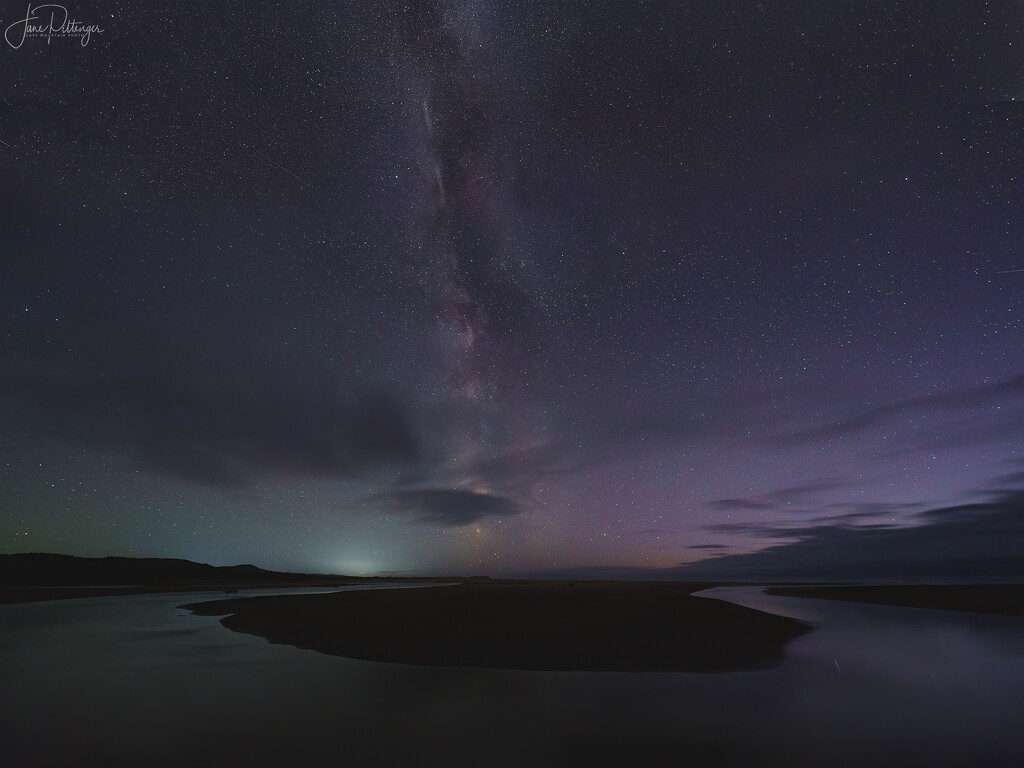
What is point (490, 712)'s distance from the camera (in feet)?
35.7

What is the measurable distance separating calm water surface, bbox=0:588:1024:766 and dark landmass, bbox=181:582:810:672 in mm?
1098

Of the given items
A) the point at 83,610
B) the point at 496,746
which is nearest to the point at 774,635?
the point at 496,746

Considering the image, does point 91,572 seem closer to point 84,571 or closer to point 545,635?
point 84,571

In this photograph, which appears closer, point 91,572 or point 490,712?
point 490,712

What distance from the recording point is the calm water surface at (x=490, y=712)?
8.97 m

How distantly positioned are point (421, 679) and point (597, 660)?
17.4 ft

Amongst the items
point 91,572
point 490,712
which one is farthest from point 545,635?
point 91,572

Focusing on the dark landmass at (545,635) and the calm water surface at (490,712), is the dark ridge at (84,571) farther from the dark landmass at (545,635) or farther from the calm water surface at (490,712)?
the calm water surface at (490,712)

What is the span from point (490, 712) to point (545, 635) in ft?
30.9

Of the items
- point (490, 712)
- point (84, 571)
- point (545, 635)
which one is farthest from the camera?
point (84, 571)

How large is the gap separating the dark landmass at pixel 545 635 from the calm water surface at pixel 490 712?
110cm

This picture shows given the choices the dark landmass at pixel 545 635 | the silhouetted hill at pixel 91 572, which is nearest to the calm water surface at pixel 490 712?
the dark landmass at pixel 545 635

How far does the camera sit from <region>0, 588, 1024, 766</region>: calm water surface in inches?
353

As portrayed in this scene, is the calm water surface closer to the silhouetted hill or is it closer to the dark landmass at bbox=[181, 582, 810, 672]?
the dark landmass at bbox=[181, 582, 810, 672]
